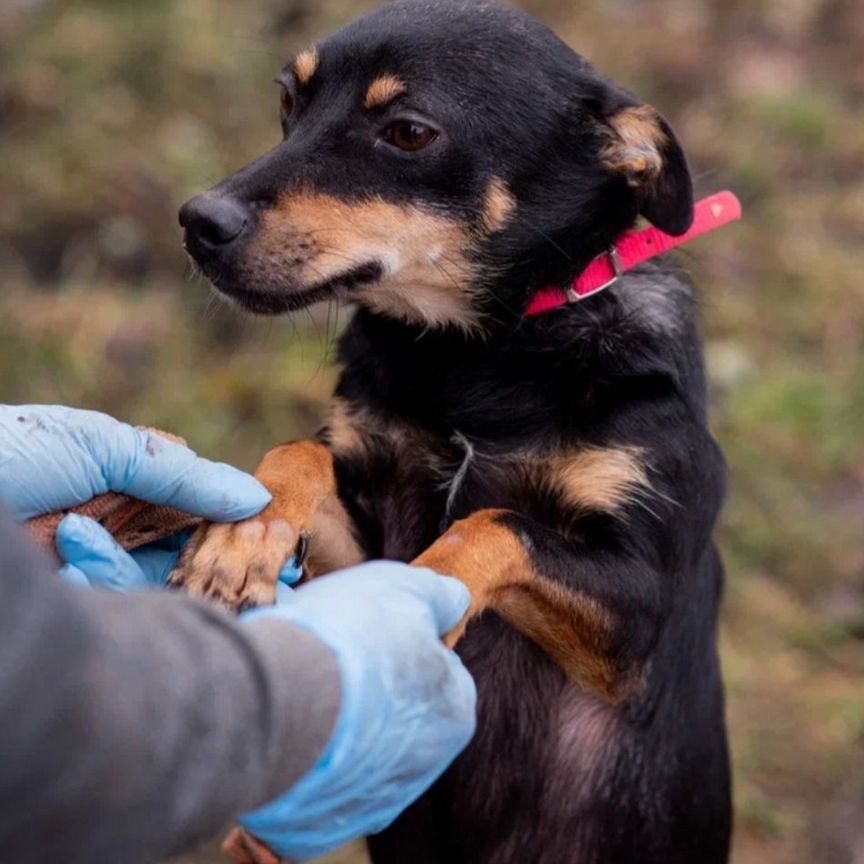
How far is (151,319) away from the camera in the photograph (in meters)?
5.26

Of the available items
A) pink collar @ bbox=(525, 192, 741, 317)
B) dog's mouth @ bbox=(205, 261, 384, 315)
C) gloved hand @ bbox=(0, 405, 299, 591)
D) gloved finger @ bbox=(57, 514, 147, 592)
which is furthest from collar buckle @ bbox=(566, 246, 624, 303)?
gloved finger @ bbox=(57, 514, 147, 592)

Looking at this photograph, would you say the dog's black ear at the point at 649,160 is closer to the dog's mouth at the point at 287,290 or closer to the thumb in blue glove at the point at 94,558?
the dog's mouth at the point at 287,290

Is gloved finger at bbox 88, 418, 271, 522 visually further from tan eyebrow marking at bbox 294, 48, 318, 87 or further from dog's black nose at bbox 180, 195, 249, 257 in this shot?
tan eyebrow marking at bbox 294, 48, 318, 87

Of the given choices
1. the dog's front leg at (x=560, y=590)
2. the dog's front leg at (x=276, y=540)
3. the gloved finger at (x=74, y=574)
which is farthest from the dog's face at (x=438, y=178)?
the gloved finger at (x=74, y=574)

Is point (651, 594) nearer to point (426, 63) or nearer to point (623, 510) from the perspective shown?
point (623, 510)

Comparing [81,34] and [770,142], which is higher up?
[81,34]

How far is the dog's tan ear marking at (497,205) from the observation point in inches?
112

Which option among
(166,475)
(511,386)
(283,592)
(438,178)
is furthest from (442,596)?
(438,178)

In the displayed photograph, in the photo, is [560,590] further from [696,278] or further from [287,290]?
[696,278]

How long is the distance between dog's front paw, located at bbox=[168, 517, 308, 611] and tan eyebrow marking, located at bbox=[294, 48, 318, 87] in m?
0.95

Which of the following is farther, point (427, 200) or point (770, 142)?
point (770, 142)

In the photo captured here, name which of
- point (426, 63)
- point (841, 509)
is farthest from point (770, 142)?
point (426, 63)

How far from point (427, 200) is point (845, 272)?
11.9 feet

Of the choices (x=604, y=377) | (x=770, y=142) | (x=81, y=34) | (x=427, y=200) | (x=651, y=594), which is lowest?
(x=770, y=142)
